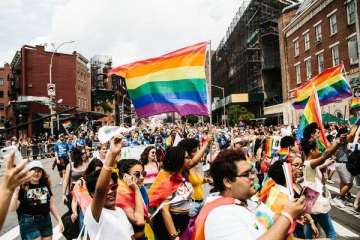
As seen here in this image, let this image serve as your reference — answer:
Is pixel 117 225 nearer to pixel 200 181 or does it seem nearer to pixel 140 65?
pixel 200 181

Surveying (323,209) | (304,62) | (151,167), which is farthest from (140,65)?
(304,62)

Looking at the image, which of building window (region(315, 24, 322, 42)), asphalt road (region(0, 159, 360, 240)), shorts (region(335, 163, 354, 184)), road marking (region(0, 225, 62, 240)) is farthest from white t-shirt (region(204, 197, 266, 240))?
building window (region(315, 24, 322, 42))

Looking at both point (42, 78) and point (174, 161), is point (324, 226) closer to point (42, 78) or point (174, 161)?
point (174, 161)

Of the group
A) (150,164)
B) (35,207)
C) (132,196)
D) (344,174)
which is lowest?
(344,174)

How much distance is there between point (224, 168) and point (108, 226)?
1014mm

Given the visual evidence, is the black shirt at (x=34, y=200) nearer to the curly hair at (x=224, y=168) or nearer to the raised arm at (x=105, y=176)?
the raised arm at (x=105, y=176)

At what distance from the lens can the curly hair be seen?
266cm

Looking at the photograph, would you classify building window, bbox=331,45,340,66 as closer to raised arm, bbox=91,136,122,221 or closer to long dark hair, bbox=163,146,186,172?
long dark hair, bbox=163,146,186,172

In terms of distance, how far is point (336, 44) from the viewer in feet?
99.6

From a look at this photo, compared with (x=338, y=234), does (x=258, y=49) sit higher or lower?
higher

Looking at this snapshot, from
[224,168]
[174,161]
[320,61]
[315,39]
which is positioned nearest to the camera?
[224,168]

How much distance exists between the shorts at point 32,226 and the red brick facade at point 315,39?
25.3 metres

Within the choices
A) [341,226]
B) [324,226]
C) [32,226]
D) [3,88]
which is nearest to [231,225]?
[324,226]

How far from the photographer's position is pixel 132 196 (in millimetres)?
3791
